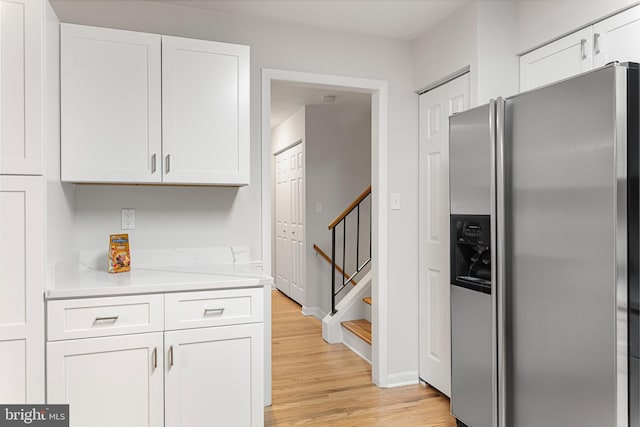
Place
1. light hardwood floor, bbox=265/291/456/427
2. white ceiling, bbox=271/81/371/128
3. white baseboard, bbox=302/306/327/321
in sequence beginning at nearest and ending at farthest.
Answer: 1. light hardwood floor, bbox=265/291/456/427
2. white ceiling, bbox=271/81/371/128
3. white baseboard, bbox=302/306/327/321

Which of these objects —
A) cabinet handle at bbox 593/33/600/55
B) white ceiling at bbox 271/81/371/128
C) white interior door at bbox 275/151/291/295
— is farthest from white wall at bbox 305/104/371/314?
cabinet handle at bbox 593/33/600/55

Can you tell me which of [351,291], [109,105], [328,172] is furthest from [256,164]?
[328,172]

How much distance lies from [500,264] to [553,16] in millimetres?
1416

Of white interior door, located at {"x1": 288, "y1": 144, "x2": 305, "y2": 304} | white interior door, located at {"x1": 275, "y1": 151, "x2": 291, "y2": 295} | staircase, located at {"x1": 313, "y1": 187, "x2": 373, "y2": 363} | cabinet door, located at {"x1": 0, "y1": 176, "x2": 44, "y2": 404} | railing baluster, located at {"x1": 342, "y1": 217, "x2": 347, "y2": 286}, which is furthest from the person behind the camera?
white interior door, located at {"x1": 275, "y1": 151, "x2": 291, "y2": 295}

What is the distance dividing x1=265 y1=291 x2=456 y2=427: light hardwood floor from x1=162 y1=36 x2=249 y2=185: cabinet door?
1.49 m

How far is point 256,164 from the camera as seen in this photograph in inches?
107

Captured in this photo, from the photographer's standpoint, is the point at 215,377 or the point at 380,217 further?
the point at 380,217

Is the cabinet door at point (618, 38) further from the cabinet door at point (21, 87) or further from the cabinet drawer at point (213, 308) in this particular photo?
the cabinet door at point (21, 87)

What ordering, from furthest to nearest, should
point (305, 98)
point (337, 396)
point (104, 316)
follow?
point (305, 98) < point (337, 396) < point (104, 316)

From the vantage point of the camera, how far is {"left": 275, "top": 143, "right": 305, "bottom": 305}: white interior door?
5344mm

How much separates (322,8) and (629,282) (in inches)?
85.8

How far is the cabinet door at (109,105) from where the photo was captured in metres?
2.07

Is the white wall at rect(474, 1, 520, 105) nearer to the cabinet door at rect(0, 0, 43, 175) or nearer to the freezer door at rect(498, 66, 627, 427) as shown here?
the freezer door at rect(498, 66, 627, 427)

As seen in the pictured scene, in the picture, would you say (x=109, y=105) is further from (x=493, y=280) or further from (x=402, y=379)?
(x=402, y=379)
